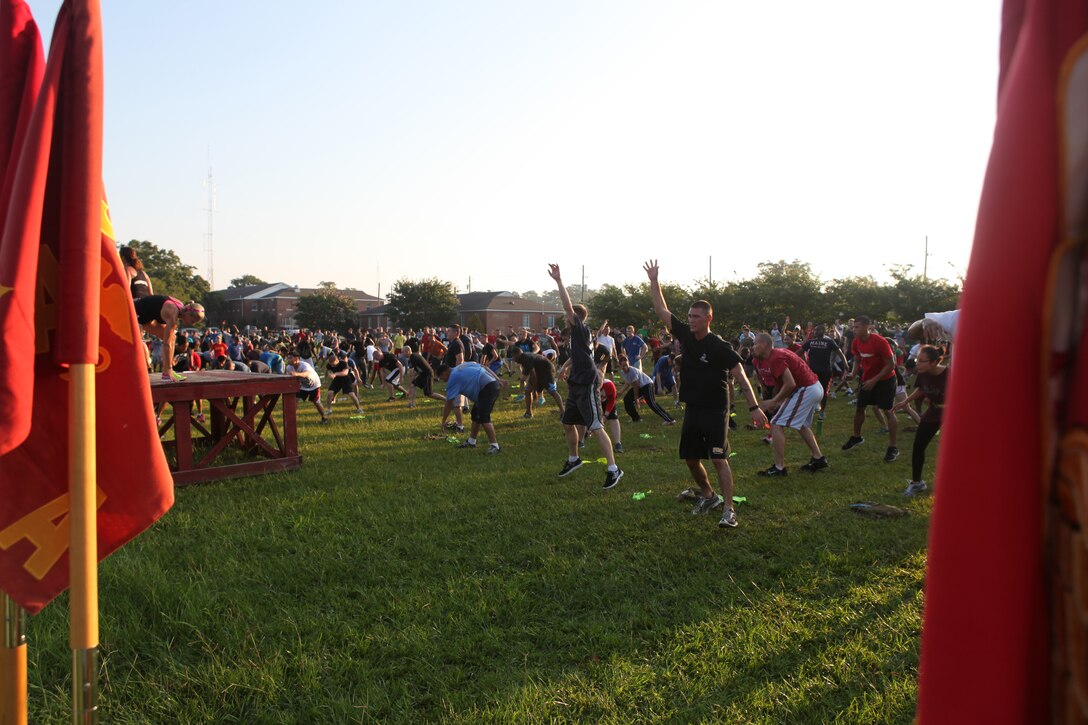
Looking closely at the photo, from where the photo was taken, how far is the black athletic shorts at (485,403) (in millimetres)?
10953

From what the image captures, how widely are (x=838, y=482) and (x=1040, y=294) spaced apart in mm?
8356

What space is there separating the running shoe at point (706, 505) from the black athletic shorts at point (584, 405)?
191 cm

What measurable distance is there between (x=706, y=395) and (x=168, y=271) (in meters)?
87.8

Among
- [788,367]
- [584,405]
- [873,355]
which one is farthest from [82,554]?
[873,355]

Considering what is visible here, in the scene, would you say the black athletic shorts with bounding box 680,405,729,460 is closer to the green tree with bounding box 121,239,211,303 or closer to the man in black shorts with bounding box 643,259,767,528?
the man in black shorts with bounding box 643,259,767,528

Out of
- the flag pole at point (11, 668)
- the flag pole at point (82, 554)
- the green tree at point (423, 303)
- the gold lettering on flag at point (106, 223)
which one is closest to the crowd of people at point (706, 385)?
the gold lettering on flag at point (106, 223)

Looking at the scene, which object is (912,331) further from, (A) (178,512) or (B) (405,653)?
(A) (178,512)

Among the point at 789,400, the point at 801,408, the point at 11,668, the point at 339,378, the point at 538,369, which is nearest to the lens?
the point at 11,668

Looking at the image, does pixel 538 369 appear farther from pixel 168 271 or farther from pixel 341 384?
pixel 168 271

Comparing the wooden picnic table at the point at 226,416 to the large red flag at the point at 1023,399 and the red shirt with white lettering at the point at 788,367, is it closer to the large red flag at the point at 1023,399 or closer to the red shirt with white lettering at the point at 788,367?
the red shirt with white lettering at the point at 788,367

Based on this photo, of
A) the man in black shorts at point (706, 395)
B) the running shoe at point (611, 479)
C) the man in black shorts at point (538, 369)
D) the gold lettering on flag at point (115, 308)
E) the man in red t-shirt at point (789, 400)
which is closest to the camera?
the gold lettering on flag at point (115, 308)

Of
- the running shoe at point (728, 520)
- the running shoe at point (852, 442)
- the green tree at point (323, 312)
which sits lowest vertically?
the running shoe at point (728, 520)

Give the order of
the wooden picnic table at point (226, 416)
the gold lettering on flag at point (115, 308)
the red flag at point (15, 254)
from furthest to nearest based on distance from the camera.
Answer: the wooden picnic table at point (226, 416)
the gold lettering on flag at point (115, 308)
the red flag at point (15, 254)

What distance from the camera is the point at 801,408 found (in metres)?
8.88
